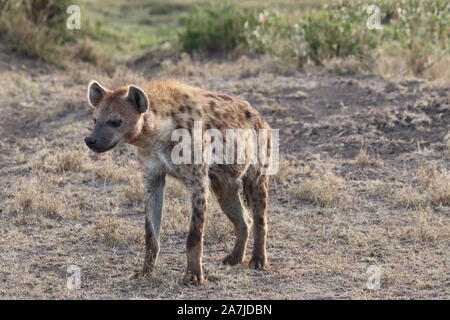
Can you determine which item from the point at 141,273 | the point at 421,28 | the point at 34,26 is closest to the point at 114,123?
the point at 141,273

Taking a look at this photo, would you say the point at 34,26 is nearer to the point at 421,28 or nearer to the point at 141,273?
the point at 421,28

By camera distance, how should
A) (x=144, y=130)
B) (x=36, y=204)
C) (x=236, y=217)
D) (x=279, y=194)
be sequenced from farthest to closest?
(x=279, y=194) → (x=36, y=204) → (x=236, y=217) → (x=144, y=130)

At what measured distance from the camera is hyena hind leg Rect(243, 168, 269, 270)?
596cm

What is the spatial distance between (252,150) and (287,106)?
12.8ft

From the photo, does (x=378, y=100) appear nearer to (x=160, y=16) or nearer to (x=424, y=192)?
(x=424, y=192)

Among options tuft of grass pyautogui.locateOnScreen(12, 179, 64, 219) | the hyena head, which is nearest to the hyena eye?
A: the hyena head

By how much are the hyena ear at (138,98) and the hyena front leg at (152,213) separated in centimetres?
51

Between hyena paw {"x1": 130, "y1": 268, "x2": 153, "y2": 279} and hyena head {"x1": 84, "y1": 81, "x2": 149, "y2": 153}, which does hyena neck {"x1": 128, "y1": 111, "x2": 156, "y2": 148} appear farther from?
hyena paw {"x1": 130, "y1": 268, "x2": 153, "y2": 279}

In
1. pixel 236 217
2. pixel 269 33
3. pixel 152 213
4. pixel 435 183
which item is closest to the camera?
pixel 152 213

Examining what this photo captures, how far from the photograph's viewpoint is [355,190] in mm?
7750

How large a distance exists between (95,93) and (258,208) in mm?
1395

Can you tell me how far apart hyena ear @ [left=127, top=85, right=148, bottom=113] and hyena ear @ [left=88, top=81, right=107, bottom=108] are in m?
0.23

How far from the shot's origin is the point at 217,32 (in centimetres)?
1368

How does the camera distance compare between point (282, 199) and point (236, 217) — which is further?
point (282, 199)
